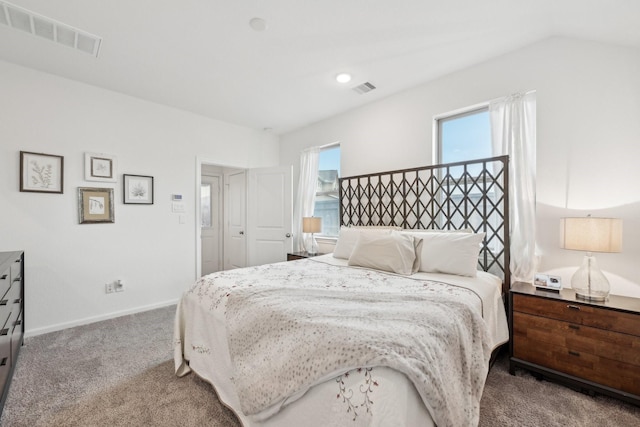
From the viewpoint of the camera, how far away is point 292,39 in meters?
2.21

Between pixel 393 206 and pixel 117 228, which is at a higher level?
pixel 393 206

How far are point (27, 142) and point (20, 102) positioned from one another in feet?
1.24

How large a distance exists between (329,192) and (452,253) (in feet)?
7.35

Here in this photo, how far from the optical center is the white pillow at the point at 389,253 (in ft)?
7.23

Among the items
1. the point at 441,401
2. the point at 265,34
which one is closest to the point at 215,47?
the point at 265,34

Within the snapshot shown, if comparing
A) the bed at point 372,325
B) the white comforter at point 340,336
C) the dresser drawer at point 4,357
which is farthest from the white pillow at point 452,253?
the dresser drawer at point 4,357

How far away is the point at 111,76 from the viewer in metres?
2.79

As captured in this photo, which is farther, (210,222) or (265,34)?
(210,222)

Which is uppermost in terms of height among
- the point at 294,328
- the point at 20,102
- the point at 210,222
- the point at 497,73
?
the point at 497,73

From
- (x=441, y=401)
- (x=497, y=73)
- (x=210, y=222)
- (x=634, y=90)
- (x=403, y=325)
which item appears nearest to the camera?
(x=441, y=401)

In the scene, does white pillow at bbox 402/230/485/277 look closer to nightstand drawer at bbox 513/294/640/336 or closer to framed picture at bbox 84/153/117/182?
nightstand drawer at bbox 513/294/640/336

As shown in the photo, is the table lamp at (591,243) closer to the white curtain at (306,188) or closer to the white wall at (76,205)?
the white curtain at (306,188)

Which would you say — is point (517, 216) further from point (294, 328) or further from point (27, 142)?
point (27, 142)

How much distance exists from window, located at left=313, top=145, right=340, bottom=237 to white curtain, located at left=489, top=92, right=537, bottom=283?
212 cm
